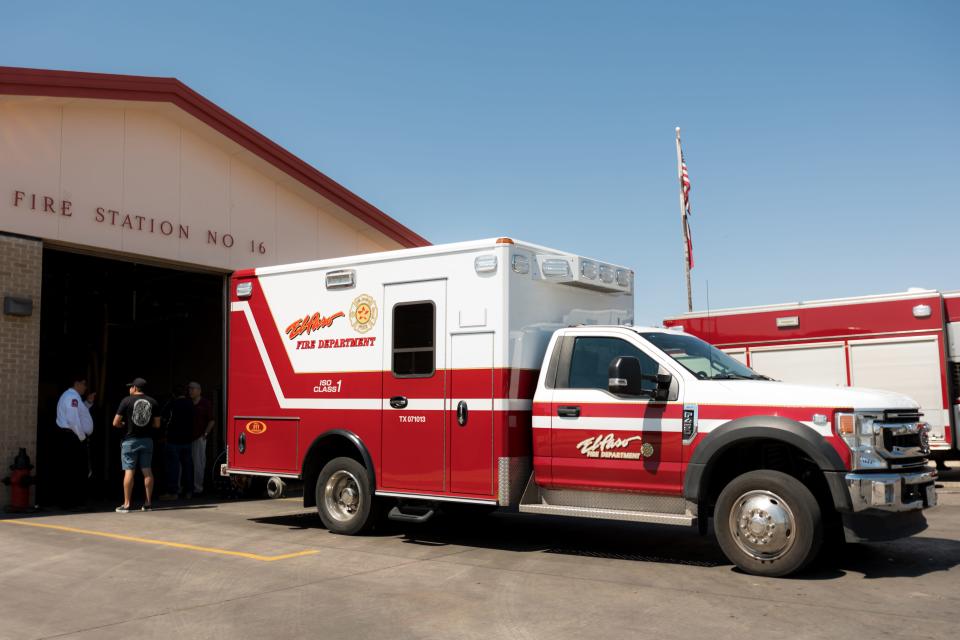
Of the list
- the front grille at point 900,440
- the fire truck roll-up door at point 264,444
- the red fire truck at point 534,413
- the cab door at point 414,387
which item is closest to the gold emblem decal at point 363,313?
the red fire truck at point 534,413

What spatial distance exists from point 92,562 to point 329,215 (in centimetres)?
993

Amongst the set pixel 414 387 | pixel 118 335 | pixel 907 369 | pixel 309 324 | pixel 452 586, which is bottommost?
pixel 452 586

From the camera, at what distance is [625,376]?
302 inches

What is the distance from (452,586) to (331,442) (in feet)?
11.0

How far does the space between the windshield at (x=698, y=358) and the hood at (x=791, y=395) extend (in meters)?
0.25

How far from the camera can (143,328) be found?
23.0m

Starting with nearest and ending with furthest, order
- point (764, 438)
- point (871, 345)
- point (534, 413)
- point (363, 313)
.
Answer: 1. point (764, 438)
2. point (534, 413)
3. point (363, 313)
4. point (871, 345)

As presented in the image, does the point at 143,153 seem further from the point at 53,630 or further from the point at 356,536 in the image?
the point at 53,630

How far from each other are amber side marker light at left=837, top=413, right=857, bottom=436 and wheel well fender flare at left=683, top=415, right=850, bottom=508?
0.48 ft

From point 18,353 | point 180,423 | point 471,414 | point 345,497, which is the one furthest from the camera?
point 180,423

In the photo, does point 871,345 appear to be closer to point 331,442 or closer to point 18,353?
point 331,442

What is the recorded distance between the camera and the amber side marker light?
6.86 m

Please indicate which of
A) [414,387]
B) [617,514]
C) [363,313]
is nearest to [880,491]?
[617,514]

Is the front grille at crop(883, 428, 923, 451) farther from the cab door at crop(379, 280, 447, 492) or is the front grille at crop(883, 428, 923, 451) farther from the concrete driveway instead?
the cab door at crop(379, 280, 447, 492)
